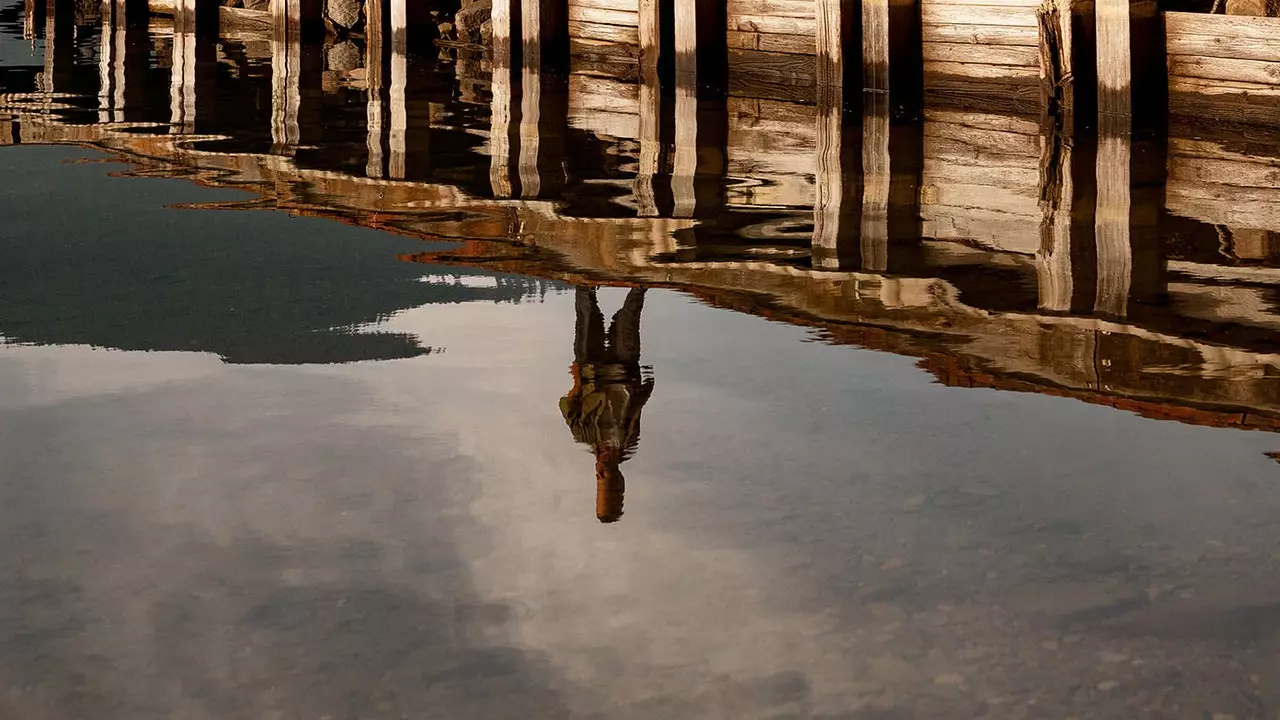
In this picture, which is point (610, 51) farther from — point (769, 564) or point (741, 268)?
point (769, 564)

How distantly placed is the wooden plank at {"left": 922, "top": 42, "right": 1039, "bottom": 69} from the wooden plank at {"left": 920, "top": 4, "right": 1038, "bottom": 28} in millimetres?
189

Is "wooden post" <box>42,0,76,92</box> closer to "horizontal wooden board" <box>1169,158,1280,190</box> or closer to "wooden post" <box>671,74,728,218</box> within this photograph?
"wooden post" <box>671,74,728,218</box>

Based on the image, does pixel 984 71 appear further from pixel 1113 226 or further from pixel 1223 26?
pixel 1113 226

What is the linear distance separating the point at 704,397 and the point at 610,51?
11.8 metres

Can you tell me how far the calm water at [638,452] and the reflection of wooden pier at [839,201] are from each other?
5 centimetres

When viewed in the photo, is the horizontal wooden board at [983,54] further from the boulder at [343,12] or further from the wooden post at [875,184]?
the boulder at [343,12]

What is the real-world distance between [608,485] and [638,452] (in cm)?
32

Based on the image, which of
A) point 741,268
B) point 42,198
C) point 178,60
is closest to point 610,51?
point 178,60

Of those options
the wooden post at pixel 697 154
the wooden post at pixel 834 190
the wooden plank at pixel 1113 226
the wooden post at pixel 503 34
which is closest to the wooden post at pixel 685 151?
the wooden post at pixel 697 154

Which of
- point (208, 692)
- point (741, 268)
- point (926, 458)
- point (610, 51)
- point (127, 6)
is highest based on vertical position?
point (127, 6)

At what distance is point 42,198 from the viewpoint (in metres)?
9.18

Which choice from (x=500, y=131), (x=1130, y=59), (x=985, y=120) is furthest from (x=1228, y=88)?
(x=500, y=131)

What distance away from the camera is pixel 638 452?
193 inches

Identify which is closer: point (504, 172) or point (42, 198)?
point (42, 198)
